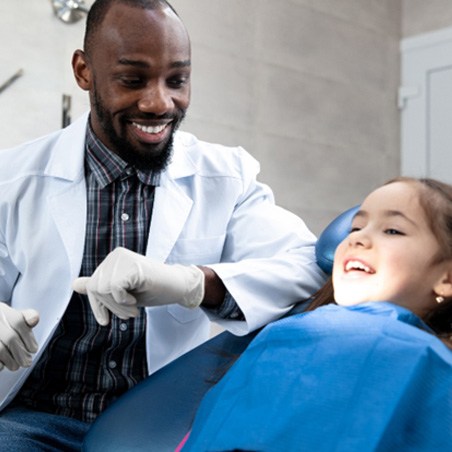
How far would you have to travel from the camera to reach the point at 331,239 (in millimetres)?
1660

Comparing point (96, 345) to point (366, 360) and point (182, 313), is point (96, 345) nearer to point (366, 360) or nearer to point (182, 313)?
point (182, 313)

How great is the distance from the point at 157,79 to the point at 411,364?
3.07 ft

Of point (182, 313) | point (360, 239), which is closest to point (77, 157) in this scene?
point (182, 313)

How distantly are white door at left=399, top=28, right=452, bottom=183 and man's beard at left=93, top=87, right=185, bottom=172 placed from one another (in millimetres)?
2263

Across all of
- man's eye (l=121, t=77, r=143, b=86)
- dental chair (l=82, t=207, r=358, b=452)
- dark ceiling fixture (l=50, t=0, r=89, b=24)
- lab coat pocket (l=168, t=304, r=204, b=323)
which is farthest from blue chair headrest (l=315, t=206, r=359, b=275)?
dark ceiling fixture (l=50, t=0, r=89, b=24)

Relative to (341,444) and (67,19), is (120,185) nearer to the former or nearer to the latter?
(341,444)

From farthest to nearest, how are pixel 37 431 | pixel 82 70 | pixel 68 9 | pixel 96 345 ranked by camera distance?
pixel 68 9, pixel 82 70, pixel 96 345, pixel 37 431

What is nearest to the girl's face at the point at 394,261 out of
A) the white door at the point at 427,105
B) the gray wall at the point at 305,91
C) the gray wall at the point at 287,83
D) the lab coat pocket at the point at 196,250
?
the lab coat pocket at the point at 196,250

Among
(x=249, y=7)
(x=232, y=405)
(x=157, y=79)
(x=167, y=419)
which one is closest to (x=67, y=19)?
(x=249, y=7)

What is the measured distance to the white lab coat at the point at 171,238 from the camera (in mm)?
1701

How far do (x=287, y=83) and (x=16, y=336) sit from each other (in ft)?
7.85

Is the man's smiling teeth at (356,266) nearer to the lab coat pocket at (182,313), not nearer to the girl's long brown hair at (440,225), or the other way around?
the girl's long brown hair at (440,225)

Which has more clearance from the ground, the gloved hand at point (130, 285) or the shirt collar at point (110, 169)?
the shirt collar at point (110, 169)

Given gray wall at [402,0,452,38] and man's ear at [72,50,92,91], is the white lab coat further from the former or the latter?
gray wall at [402,0,452,38]
